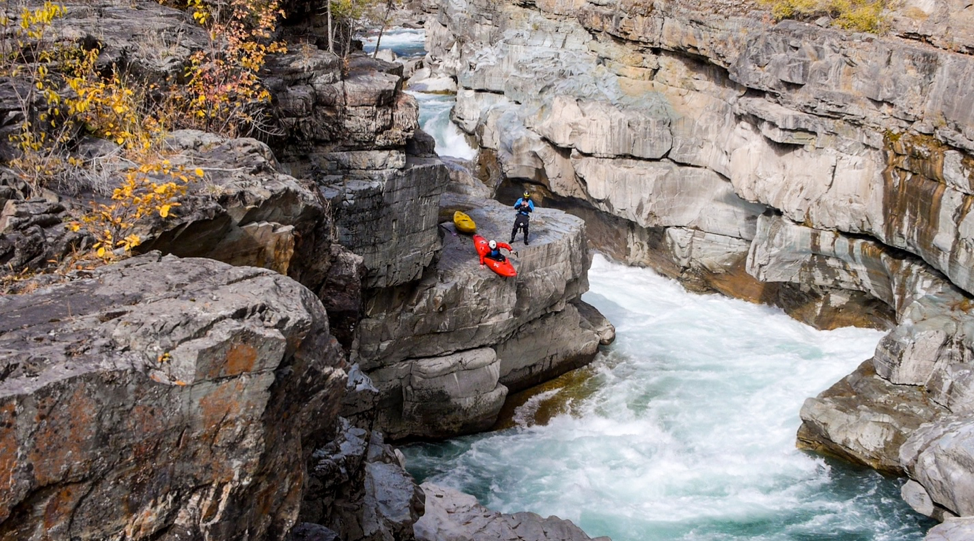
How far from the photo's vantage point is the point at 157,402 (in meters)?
5.64

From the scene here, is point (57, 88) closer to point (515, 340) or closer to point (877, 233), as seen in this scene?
point (515, 340)

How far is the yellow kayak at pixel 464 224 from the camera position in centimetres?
2181

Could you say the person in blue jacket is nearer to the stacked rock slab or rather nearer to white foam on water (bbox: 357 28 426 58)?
the stacked rock slab

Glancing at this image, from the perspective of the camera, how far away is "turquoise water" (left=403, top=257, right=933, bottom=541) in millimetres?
17188

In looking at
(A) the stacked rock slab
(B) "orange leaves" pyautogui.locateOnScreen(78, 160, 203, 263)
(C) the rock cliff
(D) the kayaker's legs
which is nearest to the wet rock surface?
(C) the rock cliff

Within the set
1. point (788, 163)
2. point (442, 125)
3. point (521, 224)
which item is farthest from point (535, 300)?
point (442, 125)

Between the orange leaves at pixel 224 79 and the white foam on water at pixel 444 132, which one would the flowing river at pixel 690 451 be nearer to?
the orange leaves at pixel 224 79

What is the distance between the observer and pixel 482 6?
3853cm

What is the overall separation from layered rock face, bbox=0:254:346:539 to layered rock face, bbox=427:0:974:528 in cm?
1382

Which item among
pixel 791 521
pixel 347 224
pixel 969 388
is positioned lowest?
pixel 791 521

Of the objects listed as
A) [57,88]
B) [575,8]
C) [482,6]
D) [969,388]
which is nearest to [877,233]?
[969,388]

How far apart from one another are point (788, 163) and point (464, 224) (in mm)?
9505

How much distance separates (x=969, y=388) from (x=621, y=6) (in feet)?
58.6

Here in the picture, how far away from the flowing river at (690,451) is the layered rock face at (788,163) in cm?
106
